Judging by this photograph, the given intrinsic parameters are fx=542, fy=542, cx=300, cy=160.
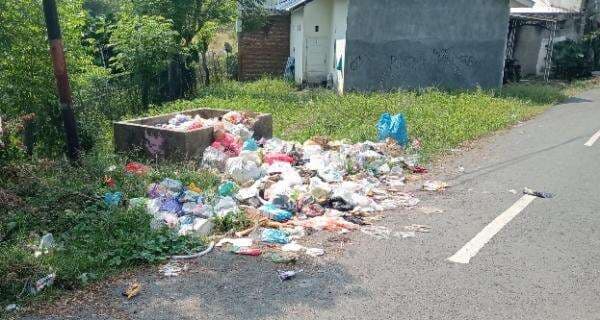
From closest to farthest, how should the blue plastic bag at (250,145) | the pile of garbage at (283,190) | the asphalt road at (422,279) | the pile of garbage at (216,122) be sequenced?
the asphalt road at (422,279), the pile of garbage at (283,190), the blue plastic bag at (250,145), the pile of garbage at (216,122)

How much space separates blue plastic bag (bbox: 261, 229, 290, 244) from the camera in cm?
575

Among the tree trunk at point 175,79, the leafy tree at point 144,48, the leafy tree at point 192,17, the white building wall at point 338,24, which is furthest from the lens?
the white building wall at point 338,24

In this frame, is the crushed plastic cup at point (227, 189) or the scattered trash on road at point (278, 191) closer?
the scattered trash on road at point (278, 191)

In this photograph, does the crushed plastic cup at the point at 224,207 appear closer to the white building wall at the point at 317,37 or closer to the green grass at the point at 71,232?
the green grass at the point at 71,232

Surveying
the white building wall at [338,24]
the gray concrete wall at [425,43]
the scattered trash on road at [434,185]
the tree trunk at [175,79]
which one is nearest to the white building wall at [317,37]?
the white building wall at [338,24]

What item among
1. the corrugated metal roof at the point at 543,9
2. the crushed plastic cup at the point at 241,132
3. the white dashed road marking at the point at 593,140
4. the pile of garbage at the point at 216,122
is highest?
the corrugated metal roof at the point at 543,9

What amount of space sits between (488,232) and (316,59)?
48.8 feet

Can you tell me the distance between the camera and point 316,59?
2014cm

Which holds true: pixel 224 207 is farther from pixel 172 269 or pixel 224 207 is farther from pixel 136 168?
pixel 136 168

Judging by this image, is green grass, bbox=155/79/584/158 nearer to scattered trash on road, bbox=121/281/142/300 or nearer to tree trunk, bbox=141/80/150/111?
tree trunk, bbox=141/80/150/111

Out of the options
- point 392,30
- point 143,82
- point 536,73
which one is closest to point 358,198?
point 143,82

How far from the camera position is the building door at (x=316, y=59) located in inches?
785

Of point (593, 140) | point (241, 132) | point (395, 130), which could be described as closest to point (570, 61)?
point (593, 140)

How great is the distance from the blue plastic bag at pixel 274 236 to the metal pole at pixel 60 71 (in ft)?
11.0
